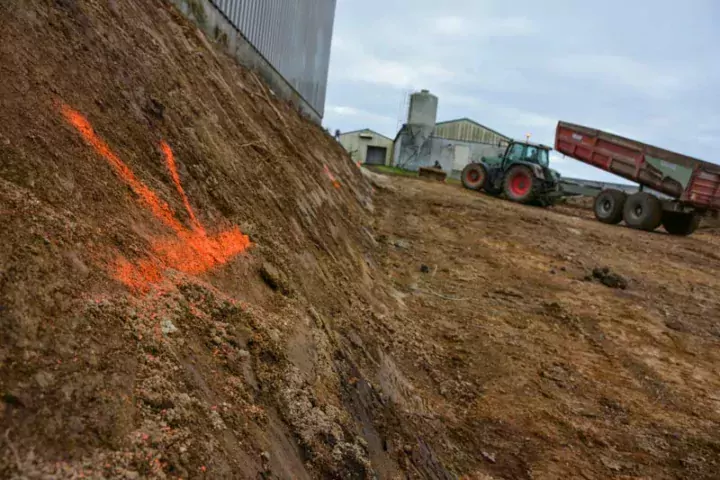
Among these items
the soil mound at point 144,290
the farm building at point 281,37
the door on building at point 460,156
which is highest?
the farm building at point 281,37

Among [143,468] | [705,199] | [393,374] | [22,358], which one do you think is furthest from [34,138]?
[705,199]

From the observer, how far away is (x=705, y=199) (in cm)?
1323

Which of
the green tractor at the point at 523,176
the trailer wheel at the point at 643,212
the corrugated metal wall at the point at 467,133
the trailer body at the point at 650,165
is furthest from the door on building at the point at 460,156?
the trailer wheel at the point at 643,212

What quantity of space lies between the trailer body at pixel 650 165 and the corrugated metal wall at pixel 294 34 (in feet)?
31.5

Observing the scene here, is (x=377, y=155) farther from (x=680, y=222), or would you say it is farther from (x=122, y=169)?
(x=122, y=169)

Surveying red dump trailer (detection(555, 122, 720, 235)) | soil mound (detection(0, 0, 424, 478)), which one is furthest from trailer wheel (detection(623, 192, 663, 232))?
soil mound (detection(0, 0, 424, 478))

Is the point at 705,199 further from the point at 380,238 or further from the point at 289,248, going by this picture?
the point at 289,248

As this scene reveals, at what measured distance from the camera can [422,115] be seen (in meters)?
37.2

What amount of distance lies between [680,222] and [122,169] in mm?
16928

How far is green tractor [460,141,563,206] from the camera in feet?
56.2

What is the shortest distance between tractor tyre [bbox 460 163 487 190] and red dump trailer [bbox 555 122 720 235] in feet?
12.0

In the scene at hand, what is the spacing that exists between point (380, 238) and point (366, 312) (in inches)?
161

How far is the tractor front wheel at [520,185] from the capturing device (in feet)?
55.9

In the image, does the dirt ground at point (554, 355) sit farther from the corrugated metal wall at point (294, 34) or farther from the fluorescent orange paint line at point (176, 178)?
the corrugated metal wall at point (294, 34)
